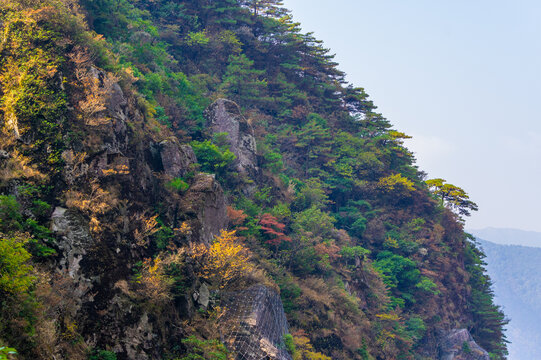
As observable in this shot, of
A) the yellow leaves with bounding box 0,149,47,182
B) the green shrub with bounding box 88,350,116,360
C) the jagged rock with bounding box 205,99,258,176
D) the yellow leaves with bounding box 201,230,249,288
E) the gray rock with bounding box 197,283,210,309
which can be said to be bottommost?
the green shrub with bounding box 88,350,116,360

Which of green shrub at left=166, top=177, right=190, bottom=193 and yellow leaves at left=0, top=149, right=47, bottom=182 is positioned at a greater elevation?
yellow leaves at left=0, top=149, right=47, bottom=182

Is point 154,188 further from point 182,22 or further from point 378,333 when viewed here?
point 182,22

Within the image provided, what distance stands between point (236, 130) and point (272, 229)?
798cm

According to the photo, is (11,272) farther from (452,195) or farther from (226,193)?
(452,195)

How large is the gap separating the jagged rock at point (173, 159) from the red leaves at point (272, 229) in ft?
20.0

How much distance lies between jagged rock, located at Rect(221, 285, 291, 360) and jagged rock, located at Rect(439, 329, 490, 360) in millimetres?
21872

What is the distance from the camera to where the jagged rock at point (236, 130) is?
26.8 metres

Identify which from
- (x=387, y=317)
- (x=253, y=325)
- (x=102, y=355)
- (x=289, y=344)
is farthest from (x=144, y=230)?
(x=387, y=317)

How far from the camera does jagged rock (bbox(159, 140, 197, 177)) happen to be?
1791cm

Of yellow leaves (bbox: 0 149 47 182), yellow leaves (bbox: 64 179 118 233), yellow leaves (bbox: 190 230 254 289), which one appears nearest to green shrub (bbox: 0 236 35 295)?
yellow leaves (bbox: 0 149 47 182)

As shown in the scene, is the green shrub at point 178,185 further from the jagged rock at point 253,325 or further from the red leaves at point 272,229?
the red leaves at point 272,229

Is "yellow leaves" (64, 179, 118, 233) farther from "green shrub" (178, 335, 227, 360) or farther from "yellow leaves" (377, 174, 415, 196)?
"yellow leaves" (377, 174, 415, 196)

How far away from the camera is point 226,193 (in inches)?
918

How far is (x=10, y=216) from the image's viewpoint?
11133 mm
